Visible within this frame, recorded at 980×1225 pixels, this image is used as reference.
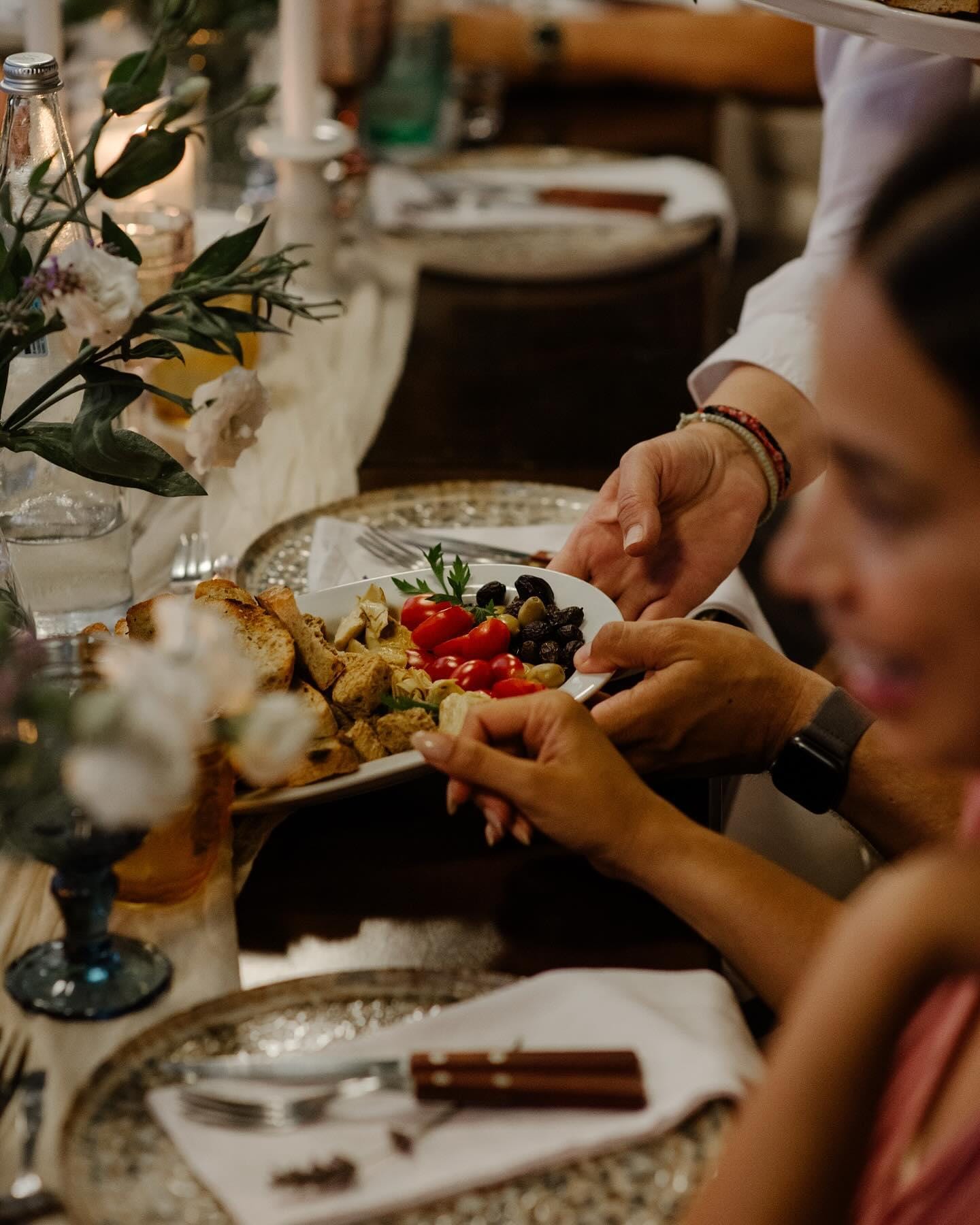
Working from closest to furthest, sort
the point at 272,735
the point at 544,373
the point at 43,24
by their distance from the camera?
the point at 272,735
the point at 43,24
the point at 544,373

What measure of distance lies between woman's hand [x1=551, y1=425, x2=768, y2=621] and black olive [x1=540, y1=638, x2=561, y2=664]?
147 millimetres

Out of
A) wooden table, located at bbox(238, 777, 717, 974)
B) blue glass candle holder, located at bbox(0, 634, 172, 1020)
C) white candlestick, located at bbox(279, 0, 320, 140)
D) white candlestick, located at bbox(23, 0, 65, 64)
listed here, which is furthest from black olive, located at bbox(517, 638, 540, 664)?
white candlestick, located at bbox(279, 0, 320, 140)

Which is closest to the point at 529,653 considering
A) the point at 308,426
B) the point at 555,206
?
the point at 308,426

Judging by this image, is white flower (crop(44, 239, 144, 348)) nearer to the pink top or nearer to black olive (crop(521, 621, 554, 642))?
black olive (crop(521, 621, 554, 642))

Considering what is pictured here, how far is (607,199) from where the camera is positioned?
2.30 metres

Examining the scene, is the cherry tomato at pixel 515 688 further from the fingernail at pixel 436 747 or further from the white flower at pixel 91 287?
the white flower at pixel 91 287

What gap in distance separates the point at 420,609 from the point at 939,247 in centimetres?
63

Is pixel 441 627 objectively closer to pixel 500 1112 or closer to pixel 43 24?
pixel 500 1112

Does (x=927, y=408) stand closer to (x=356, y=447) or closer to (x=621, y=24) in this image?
(x=356, y=447)

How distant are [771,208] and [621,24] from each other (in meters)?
0.91

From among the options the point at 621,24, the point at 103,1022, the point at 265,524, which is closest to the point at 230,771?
the point at 103,1022

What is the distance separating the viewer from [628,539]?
3.70 feet

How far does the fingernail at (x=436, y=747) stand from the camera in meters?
0.84

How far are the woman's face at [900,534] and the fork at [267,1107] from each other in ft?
0.98
